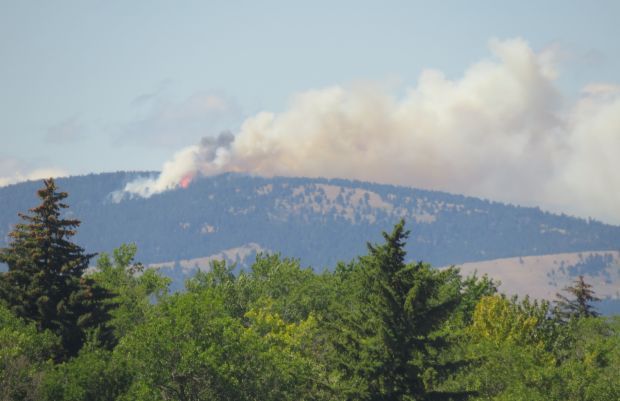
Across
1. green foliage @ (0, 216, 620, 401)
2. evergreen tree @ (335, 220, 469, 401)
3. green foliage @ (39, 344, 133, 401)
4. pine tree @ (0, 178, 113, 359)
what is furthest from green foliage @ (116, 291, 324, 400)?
pine tree @ (0, 178, 113, 359)

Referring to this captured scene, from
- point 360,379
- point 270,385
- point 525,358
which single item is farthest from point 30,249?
point 525,358

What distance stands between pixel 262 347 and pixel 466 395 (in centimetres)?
1329

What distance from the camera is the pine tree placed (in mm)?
87000

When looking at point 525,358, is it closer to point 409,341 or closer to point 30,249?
point 409,341

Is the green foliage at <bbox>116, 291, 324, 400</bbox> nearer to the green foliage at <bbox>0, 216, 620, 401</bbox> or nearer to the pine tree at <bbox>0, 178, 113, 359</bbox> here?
the green foliage at <bbox>0, 216, 620, 401</bbox>

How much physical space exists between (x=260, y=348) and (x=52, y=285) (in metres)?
21.8

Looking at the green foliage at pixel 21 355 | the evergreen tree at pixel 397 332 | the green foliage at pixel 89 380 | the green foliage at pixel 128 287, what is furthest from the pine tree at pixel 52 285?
the evergreen tree at pixel 397 332

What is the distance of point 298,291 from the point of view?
139 meters

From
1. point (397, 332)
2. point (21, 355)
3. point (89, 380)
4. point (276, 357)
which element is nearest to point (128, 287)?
point (276, 357)

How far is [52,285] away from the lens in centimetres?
8838

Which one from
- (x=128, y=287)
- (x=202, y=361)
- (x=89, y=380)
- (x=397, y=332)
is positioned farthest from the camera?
(x=128, y=287)

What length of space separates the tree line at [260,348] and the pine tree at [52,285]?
0.35ft

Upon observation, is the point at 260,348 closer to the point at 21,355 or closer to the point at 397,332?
the point at 397,332

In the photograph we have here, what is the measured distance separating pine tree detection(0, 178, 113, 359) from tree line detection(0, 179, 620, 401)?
106 mm
